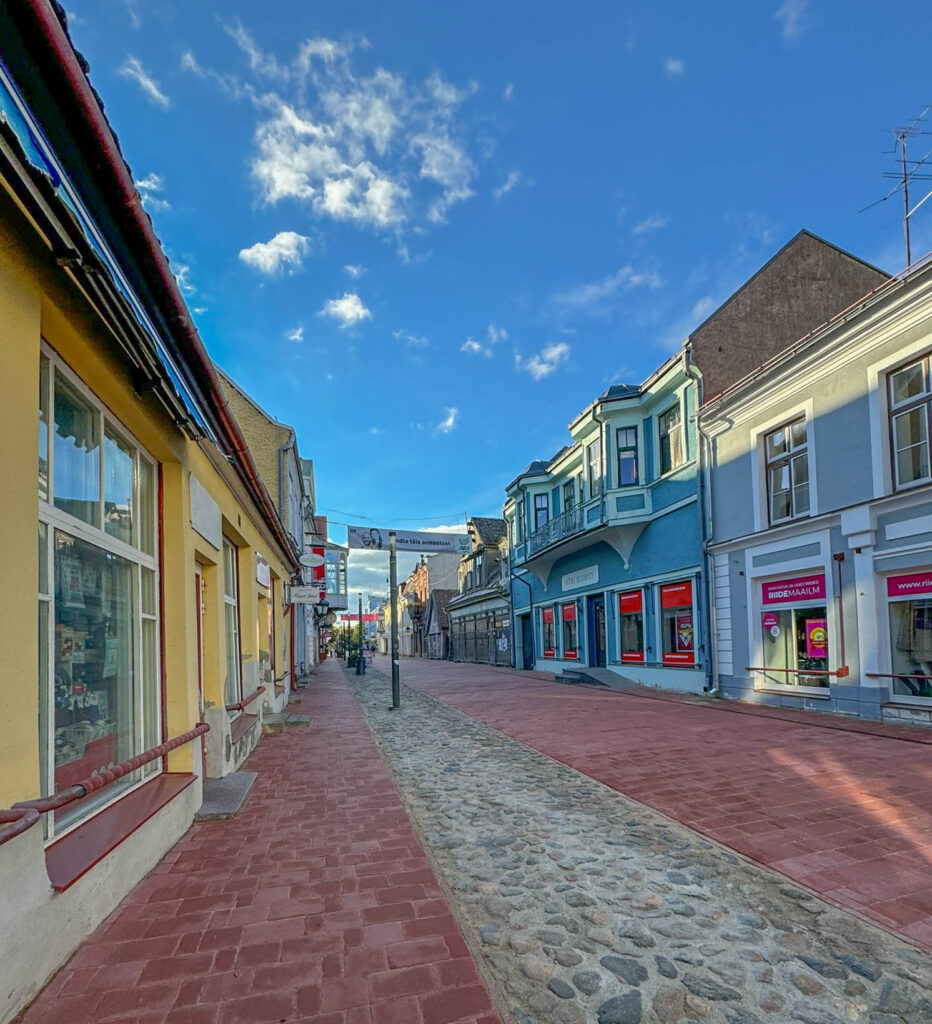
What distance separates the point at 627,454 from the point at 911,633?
8.85m

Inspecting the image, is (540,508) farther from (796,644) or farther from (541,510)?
(796,644)

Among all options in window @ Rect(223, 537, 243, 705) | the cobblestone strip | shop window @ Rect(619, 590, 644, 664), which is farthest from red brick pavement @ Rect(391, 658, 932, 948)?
shop window @ Rect(619, 590, 644, 664)

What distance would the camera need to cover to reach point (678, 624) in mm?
14891

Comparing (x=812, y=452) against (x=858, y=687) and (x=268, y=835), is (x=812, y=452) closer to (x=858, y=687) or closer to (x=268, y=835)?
(x=858, y=687)

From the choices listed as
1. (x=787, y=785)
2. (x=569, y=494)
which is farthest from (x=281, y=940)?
(x=569, y=494)

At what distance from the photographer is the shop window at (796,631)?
34.6 feet

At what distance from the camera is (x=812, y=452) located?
35.1 feet

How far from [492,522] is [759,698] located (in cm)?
2580

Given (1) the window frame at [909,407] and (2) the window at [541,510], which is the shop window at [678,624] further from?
(2) the window at [541,510]

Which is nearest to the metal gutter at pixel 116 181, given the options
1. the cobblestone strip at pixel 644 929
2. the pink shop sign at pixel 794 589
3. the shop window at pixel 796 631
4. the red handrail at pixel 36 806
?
the red handrail at pixel 36 806

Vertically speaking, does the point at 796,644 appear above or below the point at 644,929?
above

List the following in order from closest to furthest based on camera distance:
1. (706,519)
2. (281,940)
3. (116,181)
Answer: (116,181) < (281,940) < (706,519)

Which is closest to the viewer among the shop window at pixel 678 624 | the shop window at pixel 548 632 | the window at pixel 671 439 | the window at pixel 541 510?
the shop window at pixel 678 624

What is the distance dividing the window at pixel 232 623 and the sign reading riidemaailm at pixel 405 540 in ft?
23.4
